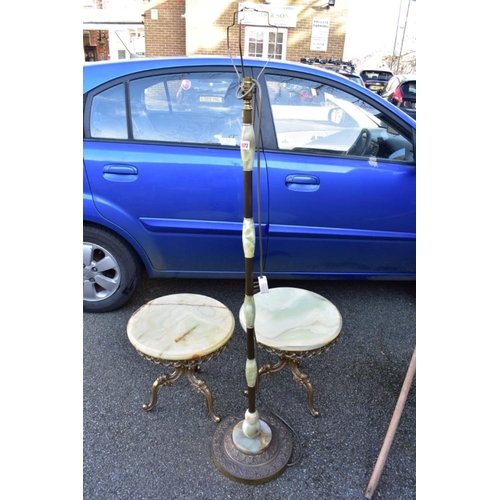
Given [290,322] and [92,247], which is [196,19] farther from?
[290,322]

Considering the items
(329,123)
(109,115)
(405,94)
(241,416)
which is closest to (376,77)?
(405,94)

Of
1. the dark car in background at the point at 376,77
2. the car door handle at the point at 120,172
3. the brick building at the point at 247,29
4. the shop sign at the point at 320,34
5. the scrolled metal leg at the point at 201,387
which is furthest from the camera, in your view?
the shop sign at the point at 320,34

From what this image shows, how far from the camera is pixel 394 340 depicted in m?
2.31

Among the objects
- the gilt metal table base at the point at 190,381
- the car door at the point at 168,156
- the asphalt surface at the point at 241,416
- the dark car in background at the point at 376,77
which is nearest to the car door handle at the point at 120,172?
the car door at the point at 168,156

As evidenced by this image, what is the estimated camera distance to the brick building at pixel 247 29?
11.0 meters

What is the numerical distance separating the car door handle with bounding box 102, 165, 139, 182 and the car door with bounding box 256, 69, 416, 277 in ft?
2.41

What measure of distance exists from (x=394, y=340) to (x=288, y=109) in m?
1.49

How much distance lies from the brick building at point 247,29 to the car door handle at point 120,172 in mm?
10163

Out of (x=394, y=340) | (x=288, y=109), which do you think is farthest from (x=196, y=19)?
(x=394, y=340)

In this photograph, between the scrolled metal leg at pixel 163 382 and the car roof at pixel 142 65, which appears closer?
the scrolled metal leg at pixel 163 382

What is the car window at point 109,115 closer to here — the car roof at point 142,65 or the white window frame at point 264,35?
the car roof at point 142,65

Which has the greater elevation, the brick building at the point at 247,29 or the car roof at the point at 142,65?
the brick building at the point at 247,29

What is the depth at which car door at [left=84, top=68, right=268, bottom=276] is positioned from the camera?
2.09 m

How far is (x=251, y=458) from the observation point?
4.99ft
